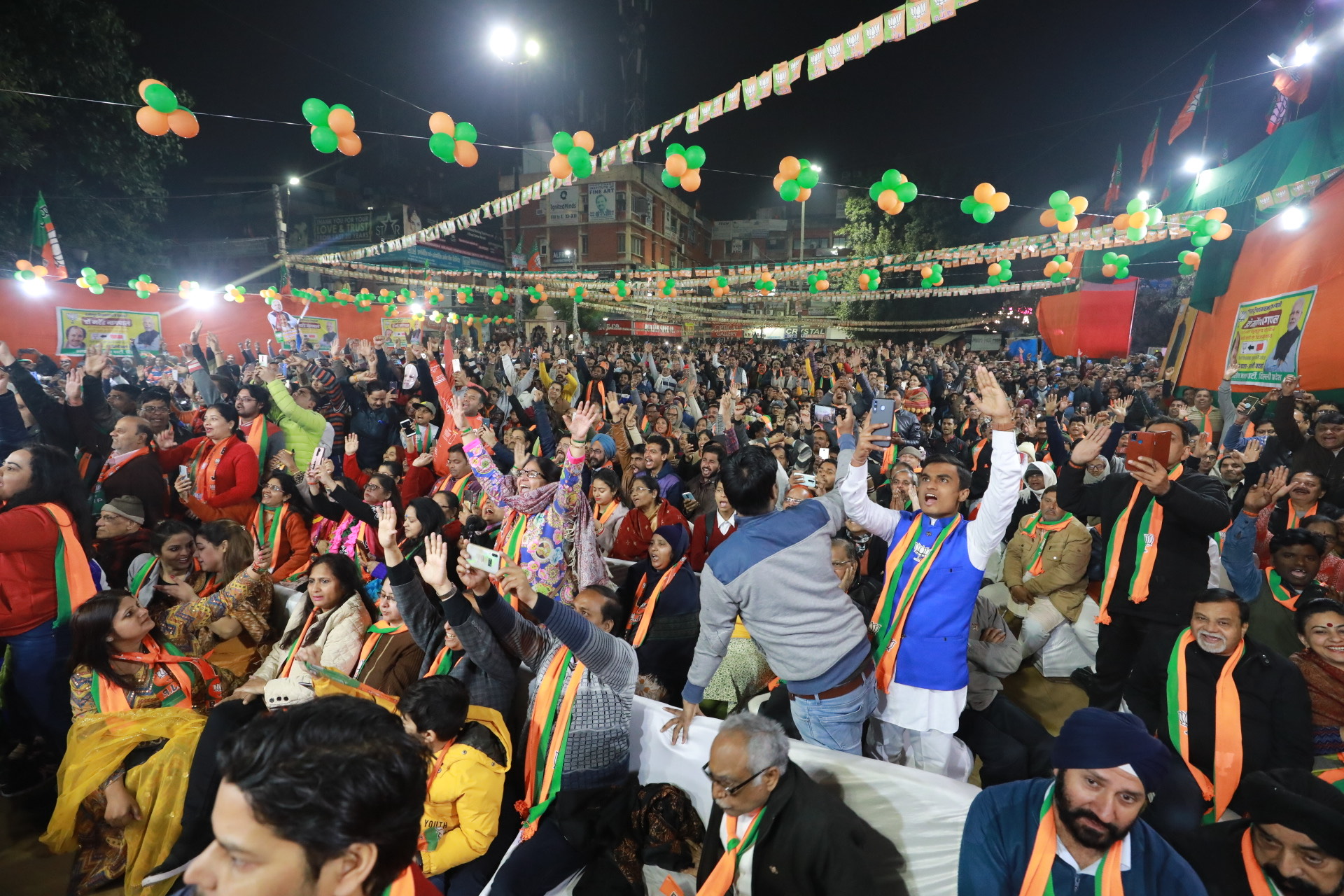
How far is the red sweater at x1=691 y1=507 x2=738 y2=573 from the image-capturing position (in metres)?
4.17

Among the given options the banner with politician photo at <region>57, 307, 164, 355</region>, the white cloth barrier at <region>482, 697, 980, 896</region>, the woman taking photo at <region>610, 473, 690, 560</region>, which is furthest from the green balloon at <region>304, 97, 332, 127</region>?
the banner with politician photo at <region>57, 307, 164, 355</region>

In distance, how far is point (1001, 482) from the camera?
6.77 ft

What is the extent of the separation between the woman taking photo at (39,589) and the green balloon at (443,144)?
387cm

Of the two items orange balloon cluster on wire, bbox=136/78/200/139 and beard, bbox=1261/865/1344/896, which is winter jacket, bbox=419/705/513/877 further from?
orange balloon cluster on wire, bbox=136/78/200/139

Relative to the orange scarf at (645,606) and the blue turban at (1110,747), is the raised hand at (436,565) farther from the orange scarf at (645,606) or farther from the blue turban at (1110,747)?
the blue turban at (1110,747)

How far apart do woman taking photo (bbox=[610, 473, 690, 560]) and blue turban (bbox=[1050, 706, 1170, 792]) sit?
271cm

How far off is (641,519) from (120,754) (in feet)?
9.14

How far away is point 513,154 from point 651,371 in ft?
112

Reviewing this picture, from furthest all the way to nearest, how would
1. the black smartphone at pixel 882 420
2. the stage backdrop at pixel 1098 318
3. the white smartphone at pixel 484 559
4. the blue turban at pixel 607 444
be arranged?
the stage backdrop at pixel 1098 318 → the blue turban at pixel 607 444 → the black smartphone at pixel 882 420 → the white smartphone at pixel 484 559

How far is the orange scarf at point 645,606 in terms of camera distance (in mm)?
3254

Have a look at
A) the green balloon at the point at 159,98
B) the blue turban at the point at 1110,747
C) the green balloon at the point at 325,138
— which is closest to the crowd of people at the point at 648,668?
the blue turban at the point at 1110,747

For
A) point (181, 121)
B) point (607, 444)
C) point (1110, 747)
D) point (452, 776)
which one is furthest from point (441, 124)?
point (1110, 747)

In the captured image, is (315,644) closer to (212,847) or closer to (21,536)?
(21,536)

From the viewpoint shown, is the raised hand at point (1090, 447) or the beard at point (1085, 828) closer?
the beard at point (1085, 828)
